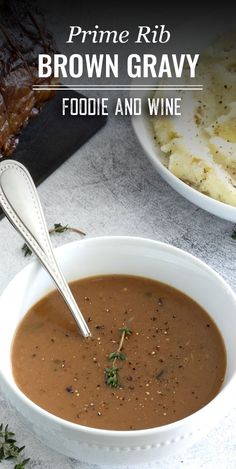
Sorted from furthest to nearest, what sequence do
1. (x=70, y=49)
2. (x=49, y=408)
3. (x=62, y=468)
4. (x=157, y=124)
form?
(x=70, y=49) → (x=157, y=124) → (x=62, y=468) → (x=49, y=408)

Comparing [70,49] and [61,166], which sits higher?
[70,49]

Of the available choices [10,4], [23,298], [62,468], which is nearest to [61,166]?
[10,4]

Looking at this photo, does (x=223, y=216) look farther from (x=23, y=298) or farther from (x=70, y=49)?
(x=70, y=49)

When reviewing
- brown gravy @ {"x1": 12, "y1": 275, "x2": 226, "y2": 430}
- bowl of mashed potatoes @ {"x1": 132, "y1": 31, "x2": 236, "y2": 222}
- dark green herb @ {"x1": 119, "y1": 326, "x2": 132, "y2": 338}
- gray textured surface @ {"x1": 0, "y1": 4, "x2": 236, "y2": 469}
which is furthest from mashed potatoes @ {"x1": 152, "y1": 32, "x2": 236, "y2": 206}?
dark green herb @ {"x1": 119, "y1": 326, "x2": 132, "y2": 338}

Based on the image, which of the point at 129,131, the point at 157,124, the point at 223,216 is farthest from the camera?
the point at 129,131

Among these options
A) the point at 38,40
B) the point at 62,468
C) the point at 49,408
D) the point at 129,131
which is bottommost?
the point at 62,468

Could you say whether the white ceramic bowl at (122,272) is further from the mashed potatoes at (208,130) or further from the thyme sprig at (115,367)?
the mashed potatoes at (208,130)

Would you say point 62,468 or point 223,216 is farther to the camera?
point 223,216
